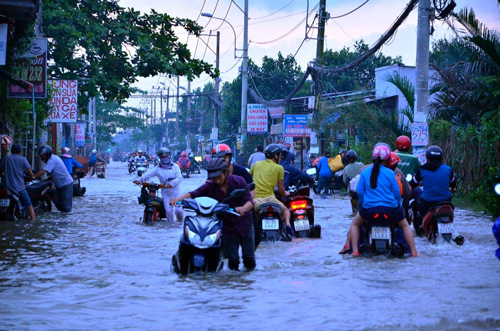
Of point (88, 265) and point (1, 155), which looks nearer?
point (88, 265)

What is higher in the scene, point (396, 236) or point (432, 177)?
point (432, 177)

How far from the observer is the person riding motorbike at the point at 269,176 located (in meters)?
12.0

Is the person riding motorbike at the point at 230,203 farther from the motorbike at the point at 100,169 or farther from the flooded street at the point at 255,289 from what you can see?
the motorbike at the point at 100,169

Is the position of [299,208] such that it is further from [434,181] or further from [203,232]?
[203,232]

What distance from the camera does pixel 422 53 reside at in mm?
17625

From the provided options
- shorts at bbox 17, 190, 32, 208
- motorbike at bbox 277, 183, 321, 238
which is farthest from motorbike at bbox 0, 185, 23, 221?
motorbike at bbox 277, 183, 321, 238

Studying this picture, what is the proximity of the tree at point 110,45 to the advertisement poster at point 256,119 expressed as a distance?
602 inches

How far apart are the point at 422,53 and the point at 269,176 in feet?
23.1

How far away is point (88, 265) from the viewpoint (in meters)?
10.4

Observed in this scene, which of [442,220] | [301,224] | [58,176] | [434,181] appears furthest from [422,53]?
[58,176]

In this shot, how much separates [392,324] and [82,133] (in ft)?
166

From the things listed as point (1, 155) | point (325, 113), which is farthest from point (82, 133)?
point (1, 155)

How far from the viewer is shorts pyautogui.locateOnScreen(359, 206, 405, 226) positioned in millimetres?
9797

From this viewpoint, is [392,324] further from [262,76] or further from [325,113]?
[262,76]
